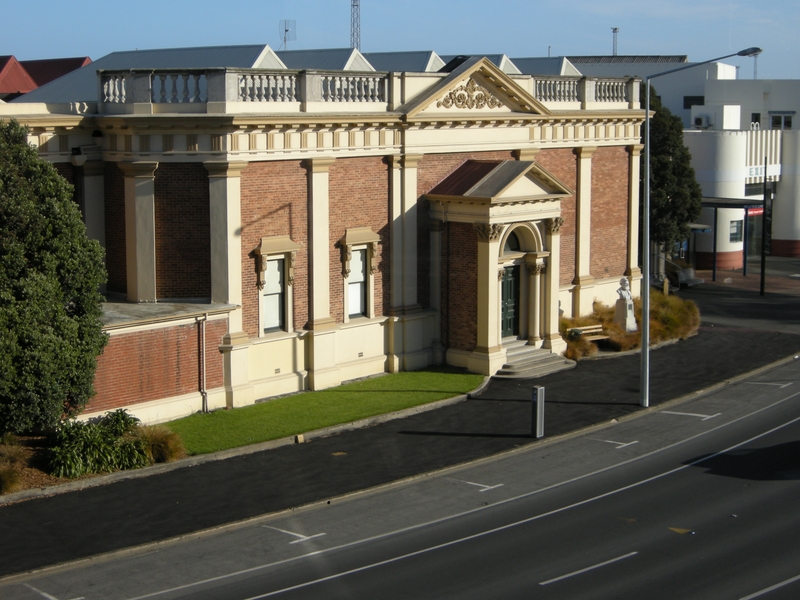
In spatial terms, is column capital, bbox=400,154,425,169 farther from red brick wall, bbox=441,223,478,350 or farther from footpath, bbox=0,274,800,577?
footpath, bbox=0,274,800,577

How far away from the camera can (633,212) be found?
36.4 m

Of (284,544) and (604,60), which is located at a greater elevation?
(604,60)

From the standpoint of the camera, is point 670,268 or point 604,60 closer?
point 670,268

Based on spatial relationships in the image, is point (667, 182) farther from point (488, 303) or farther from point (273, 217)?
point (273, 217)

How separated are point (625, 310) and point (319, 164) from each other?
478 inches

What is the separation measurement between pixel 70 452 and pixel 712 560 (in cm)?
1091

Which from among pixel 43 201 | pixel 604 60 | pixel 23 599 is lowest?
pixel 23 599

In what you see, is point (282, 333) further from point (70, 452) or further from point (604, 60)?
point (604, 60)

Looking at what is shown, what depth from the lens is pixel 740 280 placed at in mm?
48625

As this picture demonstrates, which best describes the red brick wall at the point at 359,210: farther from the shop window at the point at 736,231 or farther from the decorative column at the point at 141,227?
the shop window at the point at 736,231

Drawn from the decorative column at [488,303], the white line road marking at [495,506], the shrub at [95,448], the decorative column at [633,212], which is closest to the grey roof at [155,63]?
the decorative column at [488,303]

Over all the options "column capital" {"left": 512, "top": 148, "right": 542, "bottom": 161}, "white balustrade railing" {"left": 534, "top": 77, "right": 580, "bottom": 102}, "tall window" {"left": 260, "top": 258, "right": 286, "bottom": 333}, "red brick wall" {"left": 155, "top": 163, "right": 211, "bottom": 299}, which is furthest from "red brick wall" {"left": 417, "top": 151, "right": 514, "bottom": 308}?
"red brick wall" {"left": 155, "top": 163, "right": 211, "bottom": 299}

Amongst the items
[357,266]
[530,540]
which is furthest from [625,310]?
[530,540]

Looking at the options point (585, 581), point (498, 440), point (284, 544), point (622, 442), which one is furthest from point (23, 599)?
point (622, 442)
